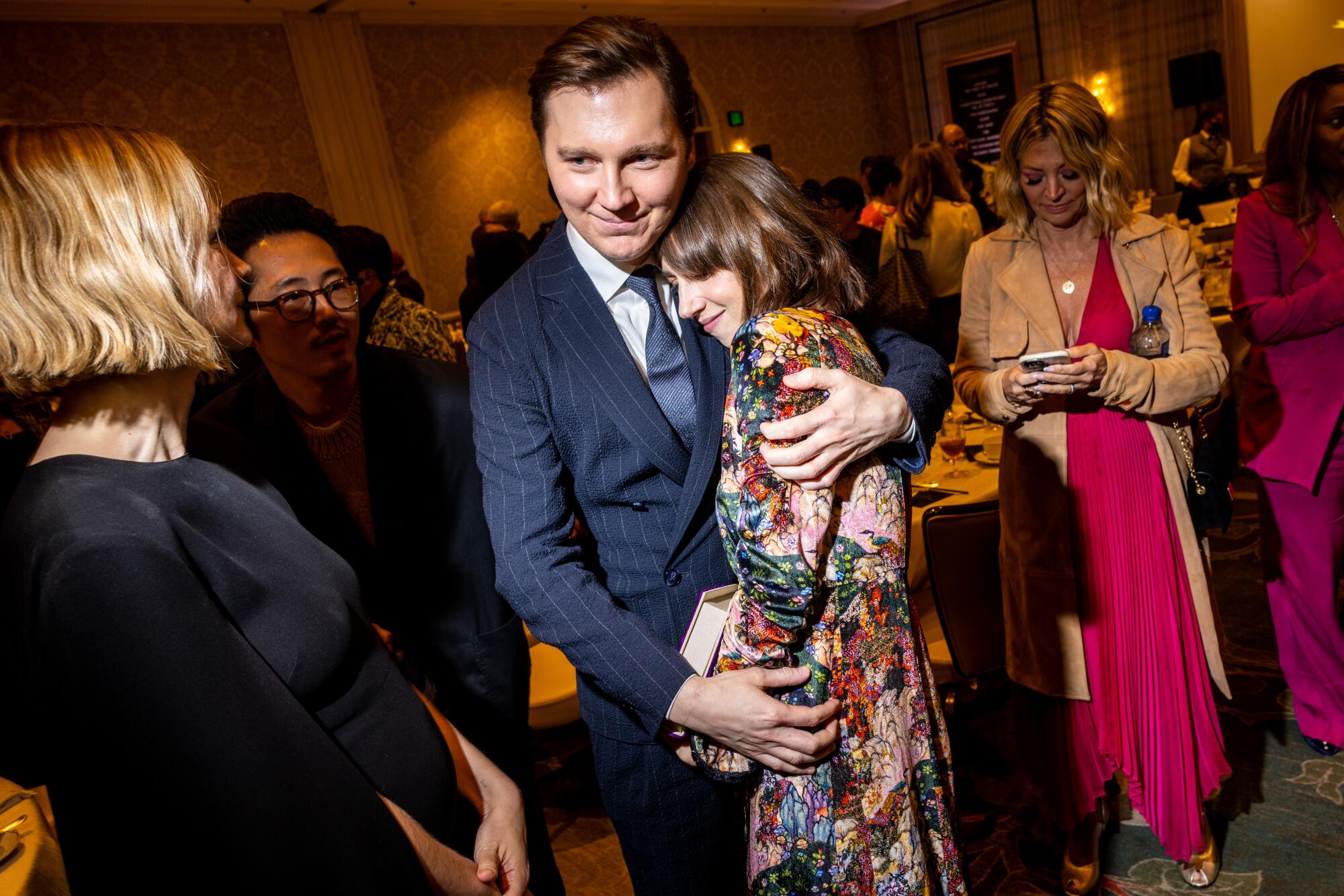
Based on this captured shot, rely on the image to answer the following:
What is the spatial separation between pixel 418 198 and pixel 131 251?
8.34m

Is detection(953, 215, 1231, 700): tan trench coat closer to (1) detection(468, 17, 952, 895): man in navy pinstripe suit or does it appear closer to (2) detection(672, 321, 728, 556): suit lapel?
(1) detection(468, 17, 952, 895): man in navy pinstripe suit

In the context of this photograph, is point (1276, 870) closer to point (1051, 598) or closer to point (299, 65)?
point (1051, 598)

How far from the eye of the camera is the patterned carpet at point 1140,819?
2246mm

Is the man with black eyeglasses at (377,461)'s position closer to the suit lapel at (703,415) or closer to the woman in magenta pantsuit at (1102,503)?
the suit lapel at (703,415)

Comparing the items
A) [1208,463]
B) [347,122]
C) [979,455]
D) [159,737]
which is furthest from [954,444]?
[347,122]

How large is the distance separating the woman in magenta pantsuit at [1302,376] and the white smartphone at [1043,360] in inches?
42.4

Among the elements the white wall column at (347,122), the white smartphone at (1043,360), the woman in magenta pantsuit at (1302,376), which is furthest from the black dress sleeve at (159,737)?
the white wall column at (347,122)

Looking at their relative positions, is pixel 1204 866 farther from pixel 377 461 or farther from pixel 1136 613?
pixel 377 461

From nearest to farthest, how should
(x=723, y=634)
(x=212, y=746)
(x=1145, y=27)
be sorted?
(x=212, y=746)
(x=723, y=634)
(x=1145, y=27)

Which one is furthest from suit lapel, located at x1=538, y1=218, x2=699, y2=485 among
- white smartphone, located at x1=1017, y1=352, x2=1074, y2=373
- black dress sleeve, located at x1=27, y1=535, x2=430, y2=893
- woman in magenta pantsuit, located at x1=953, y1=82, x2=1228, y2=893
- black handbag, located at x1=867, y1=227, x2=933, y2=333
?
black handbag, located at x1=867, y1=227, x2=933, y2=333

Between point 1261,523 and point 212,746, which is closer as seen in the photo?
point 212,746

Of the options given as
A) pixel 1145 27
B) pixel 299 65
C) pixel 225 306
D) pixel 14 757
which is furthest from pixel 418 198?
pixel 1145 27

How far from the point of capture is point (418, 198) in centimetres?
875

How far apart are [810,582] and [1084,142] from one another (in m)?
1.49
